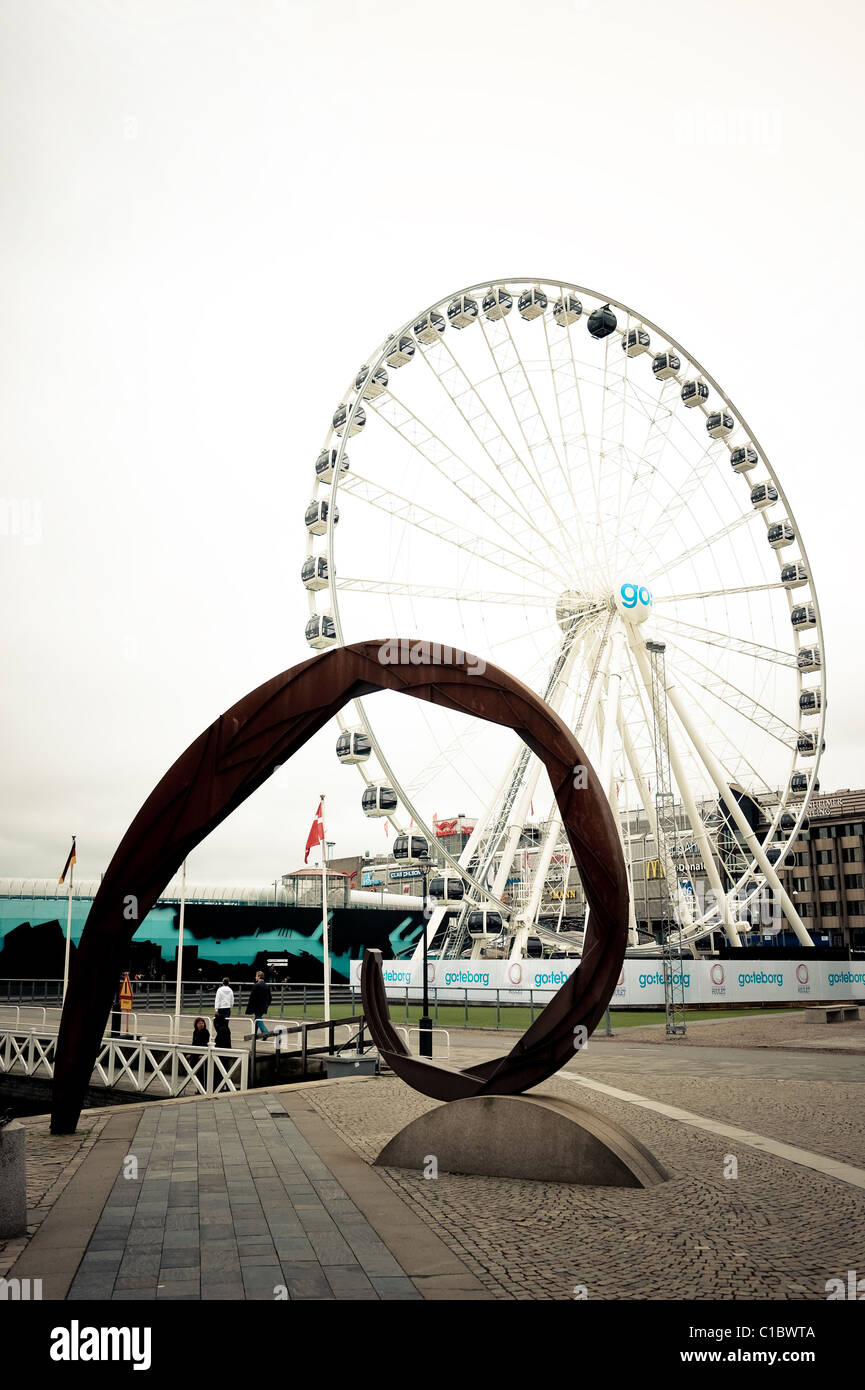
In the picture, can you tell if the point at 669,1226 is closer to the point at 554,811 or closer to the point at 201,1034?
the point at 201,1034

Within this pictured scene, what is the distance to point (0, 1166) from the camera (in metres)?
7.64

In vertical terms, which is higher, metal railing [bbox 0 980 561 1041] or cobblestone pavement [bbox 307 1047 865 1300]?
cobblestone pavement [bbox 307 1047 865 1300]

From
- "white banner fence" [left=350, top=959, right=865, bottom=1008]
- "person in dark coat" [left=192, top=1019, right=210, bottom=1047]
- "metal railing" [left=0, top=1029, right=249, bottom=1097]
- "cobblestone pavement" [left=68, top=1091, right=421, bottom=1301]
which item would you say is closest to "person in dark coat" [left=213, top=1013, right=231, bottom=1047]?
"person in dark coat" [left=192, top=1019, right=210, bottom=1047]

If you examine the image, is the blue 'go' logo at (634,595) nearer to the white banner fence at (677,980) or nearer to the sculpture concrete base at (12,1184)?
the white banner fence at (677,980)

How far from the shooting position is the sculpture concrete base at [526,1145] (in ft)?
31.9

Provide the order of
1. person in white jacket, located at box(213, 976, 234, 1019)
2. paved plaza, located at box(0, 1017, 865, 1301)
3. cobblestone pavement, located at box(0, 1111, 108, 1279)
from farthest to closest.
Result: person in white jacket, located at box(213, 976, 234, 1019) → cobblestone pavement, located at box(0, 1111, 108, 1279) → paved plaza, located at box(0, 1017, 865, 1301)

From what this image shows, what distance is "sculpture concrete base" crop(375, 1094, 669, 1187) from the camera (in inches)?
383

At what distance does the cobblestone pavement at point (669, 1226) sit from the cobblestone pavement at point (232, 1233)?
0.70 meters

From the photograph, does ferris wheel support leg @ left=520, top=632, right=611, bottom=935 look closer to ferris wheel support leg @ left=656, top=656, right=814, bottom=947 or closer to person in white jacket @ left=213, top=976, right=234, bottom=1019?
ferris wheel support leg @ left=656, top=656, right=814, bottom=947

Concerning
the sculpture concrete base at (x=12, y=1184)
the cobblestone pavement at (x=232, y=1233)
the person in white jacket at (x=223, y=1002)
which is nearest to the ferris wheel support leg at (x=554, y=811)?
the person in white jacket at (x=223, y=1002)

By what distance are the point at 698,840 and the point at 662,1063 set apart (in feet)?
58.9

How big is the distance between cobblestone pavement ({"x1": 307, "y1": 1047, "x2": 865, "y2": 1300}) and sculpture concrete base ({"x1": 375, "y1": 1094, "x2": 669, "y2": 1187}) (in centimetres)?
17

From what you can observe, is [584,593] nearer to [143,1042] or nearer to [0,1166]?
[143,1042]

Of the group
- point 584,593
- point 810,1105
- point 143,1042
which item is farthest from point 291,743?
point 584,593
